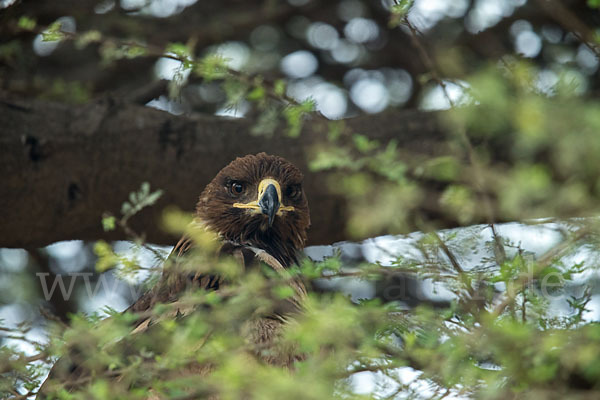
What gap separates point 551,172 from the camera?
4.66 metres

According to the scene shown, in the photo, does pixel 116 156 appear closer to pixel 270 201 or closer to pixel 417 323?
pixel 270 201

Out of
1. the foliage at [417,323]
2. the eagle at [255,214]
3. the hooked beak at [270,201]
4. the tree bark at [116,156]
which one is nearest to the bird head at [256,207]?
the eagle at [255,214]

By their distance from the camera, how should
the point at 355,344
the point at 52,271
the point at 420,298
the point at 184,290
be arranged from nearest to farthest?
the point at 355,344 < the point at 184,290 < the point at 420,298 < the point at 52,271

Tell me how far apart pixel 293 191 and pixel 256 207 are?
1.00ft

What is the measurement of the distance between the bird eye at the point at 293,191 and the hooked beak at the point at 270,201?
42 cm

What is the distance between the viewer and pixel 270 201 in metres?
3.98

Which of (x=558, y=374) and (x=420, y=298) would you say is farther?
(x=420, y=298)

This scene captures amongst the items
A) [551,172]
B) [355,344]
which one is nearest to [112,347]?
[355,344]

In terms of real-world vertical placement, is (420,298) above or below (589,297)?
below

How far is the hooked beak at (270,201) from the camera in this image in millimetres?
3977

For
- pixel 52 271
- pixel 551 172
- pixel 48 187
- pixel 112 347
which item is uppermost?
pixel 112 347

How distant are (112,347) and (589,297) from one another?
1682 millimetres

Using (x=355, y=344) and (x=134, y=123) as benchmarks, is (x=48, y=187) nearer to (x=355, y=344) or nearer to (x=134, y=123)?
(x=134, y=123)

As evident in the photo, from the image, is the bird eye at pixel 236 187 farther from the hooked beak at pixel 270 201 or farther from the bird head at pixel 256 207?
the hooked beak at pixel 270 201
